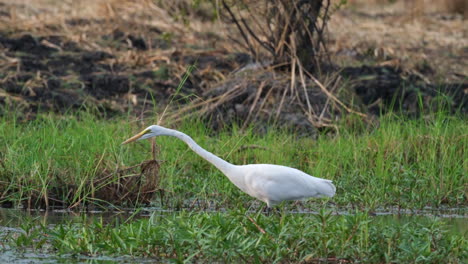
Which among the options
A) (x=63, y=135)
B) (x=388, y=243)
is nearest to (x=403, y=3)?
(x=63, y=135)

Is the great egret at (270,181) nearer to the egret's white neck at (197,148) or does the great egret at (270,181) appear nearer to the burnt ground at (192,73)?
the egret's white neck at (197,148)

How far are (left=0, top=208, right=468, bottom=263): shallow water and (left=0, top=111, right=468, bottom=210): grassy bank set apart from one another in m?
0.14

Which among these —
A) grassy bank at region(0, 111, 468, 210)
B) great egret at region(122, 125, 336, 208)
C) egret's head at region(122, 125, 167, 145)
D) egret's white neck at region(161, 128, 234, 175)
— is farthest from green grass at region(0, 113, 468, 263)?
egret's head at region(122, 125, 167, 145)

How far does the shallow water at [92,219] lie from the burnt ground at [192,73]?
101 inches

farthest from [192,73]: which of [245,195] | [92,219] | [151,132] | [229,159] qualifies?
[151,132]

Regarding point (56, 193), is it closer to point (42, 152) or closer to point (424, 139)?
point (42, 152)

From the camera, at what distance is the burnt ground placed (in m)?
11.1

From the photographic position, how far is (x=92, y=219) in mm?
7203

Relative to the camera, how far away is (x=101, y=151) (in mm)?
8102

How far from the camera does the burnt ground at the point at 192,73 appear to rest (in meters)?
11.1

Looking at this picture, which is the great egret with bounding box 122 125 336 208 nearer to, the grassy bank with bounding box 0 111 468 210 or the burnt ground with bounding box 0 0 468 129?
the grassy bank with bounding box 0 111 468 210

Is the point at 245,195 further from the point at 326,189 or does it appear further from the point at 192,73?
the point at 192,73

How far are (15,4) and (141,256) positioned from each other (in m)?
10.6

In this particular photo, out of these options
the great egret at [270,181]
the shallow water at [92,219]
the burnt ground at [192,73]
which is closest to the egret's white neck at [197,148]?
the great egret at [270,181]
